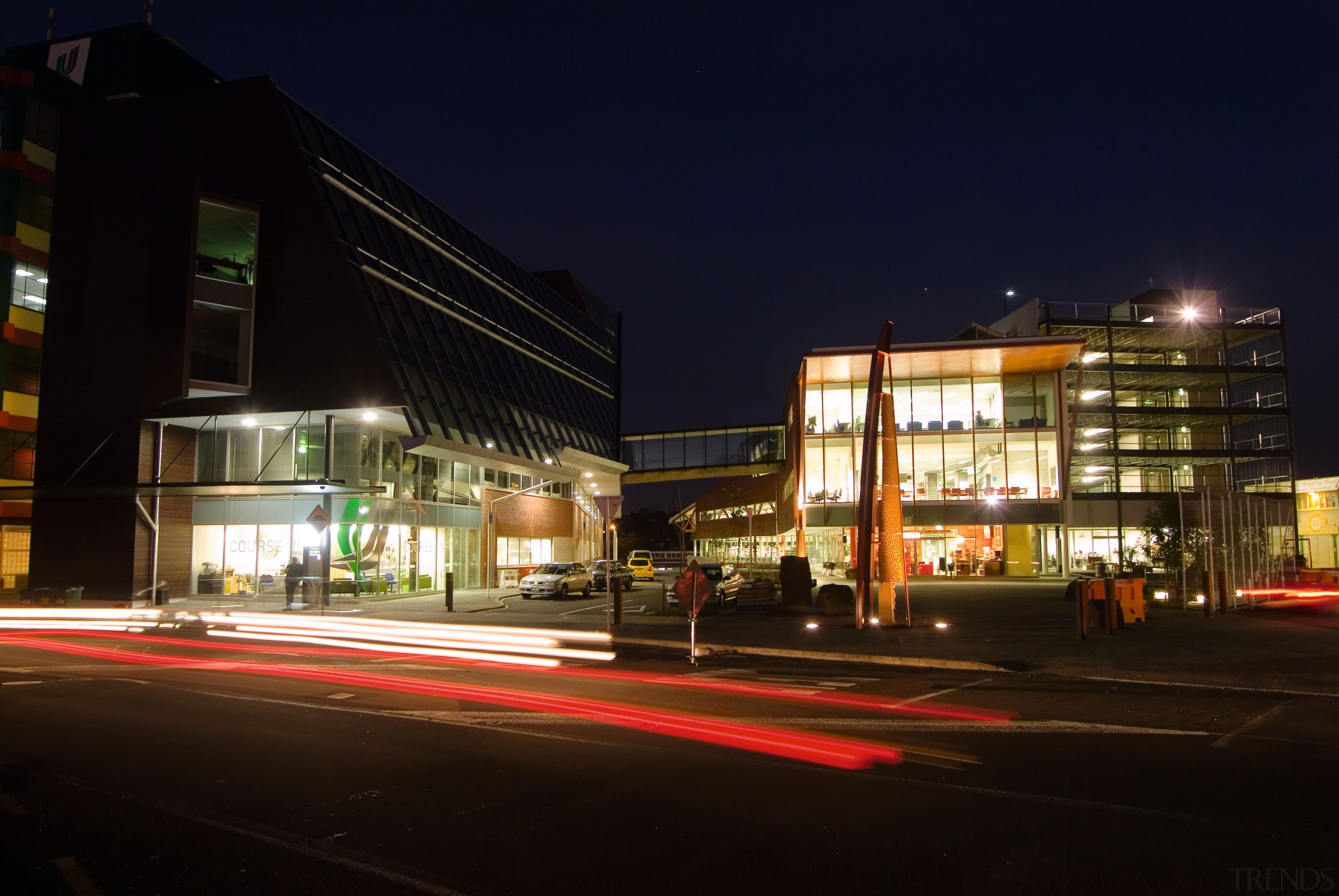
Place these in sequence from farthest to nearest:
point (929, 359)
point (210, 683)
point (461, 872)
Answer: point (929, 359), point (210, 683), point (461, 872)

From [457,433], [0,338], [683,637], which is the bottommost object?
[683,637]

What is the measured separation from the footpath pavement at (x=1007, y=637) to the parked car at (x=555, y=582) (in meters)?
1.53

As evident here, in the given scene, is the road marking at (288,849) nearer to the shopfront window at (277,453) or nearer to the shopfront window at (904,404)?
the shopfront window at (277,453)

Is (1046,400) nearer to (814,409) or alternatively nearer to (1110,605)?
(814,409)

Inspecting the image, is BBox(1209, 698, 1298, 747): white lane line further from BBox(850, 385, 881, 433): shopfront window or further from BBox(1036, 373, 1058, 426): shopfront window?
BBox(1036, 373, 1058, 426): shopfront window

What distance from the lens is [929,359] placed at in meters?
47.7

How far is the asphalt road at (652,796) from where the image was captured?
5.39 metres

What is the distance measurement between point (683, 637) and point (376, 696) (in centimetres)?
973

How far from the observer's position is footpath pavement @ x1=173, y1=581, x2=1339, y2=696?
47.5 feet

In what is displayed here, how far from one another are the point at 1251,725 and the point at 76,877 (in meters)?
11.2

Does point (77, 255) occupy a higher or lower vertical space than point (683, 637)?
higher

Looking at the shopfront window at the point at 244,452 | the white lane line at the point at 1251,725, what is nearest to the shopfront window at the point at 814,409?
the shopfront window at the point at 244,452

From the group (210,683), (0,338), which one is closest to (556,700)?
(210,683)

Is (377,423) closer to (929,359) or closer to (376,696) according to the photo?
(376,696)
